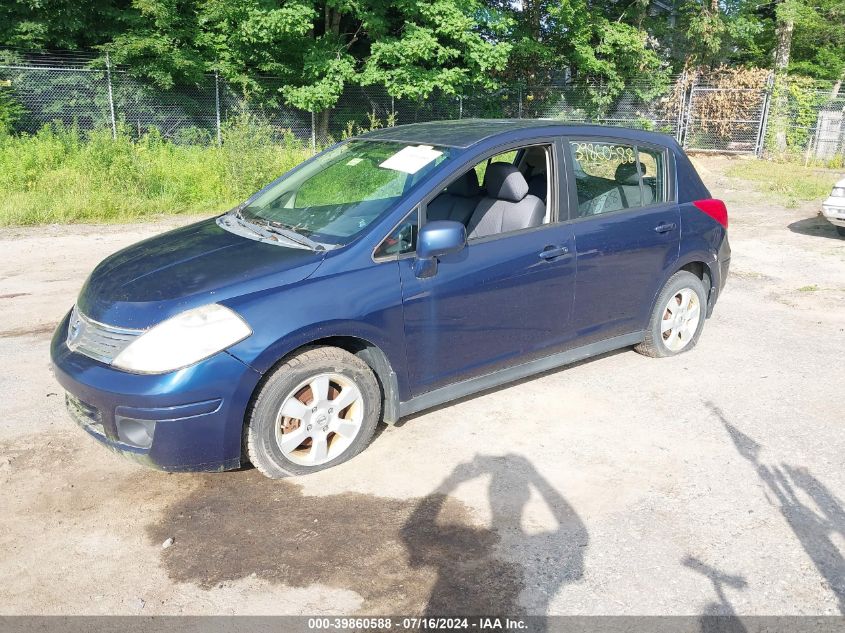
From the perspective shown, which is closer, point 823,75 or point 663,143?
point 663,143

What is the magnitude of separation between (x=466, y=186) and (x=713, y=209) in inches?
87.1

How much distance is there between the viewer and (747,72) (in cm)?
2522

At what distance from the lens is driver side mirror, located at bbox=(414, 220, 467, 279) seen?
160 inches

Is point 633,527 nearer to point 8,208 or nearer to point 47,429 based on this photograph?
point 47,429

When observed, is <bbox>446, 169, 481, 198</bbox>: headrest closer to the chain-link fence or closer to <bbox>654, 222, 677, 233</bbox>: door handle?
<bbox>654, 222, 677, 233</bbox>: door handle

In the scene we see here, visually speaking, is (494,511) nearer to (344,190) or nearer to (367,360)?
(367,360)

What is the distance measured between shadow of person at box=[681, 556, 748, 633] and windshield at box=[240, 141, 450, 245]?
7.76 ft

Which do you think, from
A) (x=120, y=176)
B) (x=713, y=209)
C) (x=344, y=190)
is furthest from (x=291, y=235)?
(x=120, y=176)

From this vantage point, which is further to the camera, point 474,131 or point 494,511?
point 474,131

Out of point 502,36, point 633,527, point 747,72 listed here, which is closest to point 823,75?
point 747,72

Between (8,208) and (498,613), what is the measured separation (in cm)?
1078

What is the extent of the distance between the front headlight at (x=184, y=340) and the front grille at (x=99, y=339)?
0.06m

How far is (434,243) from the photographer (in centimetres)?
407

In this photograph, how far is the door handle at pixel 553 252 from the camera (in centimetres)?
471
